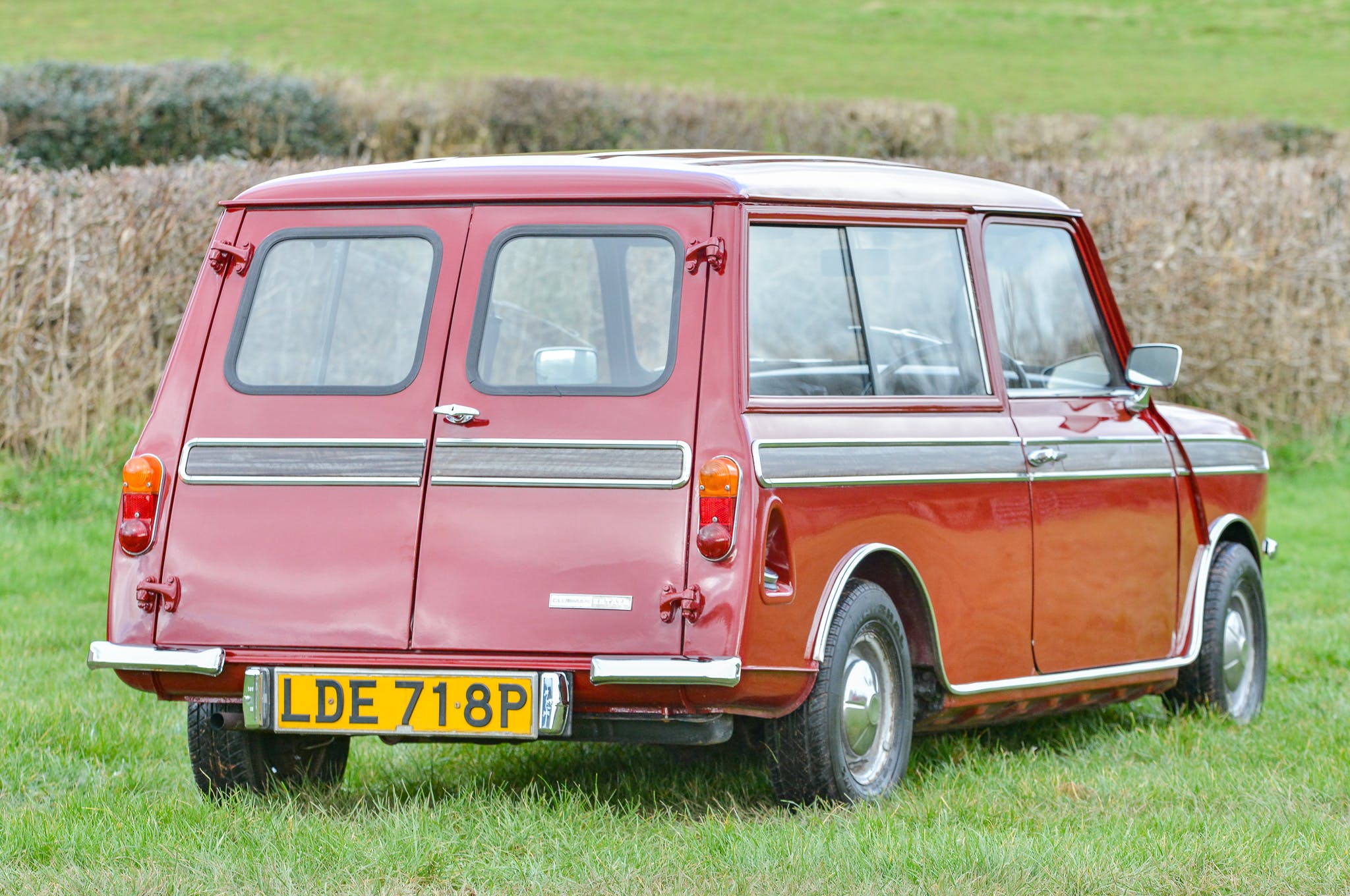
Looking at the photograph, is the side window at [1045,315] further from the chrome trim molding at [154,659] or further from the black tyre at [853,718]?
the chrome trim molding at [154,659]

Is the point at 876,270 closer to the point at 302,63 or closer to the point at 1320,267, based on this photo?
the point at 1320,267

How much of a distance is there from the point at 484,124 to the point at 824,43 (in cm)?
2392

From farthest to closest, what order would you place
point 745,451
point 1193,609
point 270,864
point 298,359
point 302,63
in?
1. point 302,63
2. point 1193,609
3. point 298,359
4. point 745,451
5. point 270,864

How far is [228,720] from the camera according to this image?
17.2 feet

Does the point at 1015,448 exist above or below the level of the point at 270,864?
above

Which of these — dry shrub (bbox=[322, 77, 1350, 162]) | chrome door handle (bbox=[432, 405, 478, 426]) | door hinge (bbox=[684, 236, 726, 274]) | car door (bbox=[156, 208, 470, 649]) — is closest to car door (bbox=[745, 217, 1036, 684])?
door hinge (bbox=[684, 236, 726, 274])

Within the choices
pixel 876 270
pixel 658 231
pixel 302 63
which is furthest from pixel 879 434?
pixel 302 63

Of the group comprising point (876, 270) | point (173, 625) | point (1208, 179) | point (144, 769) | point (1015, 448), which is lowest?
point (144, 769)

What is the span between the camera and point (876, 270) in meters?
5.66

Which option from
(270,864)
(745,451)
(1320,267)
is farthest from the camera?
(1320,267)

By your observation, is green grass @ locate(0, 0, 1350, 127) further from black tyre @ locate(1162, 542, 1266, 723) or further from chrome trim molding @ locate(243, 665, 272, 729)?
chrome trim molding @ locate(243, 665, 272, 729)

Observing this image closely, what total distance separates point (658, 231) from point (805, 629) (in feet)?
3.89

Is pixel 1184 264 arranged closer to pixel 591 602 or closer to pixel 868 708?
pixel 868 708

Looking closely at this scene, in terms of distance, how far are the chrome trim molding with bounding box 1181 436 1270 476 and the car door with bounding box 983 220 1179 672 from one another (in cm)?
23
